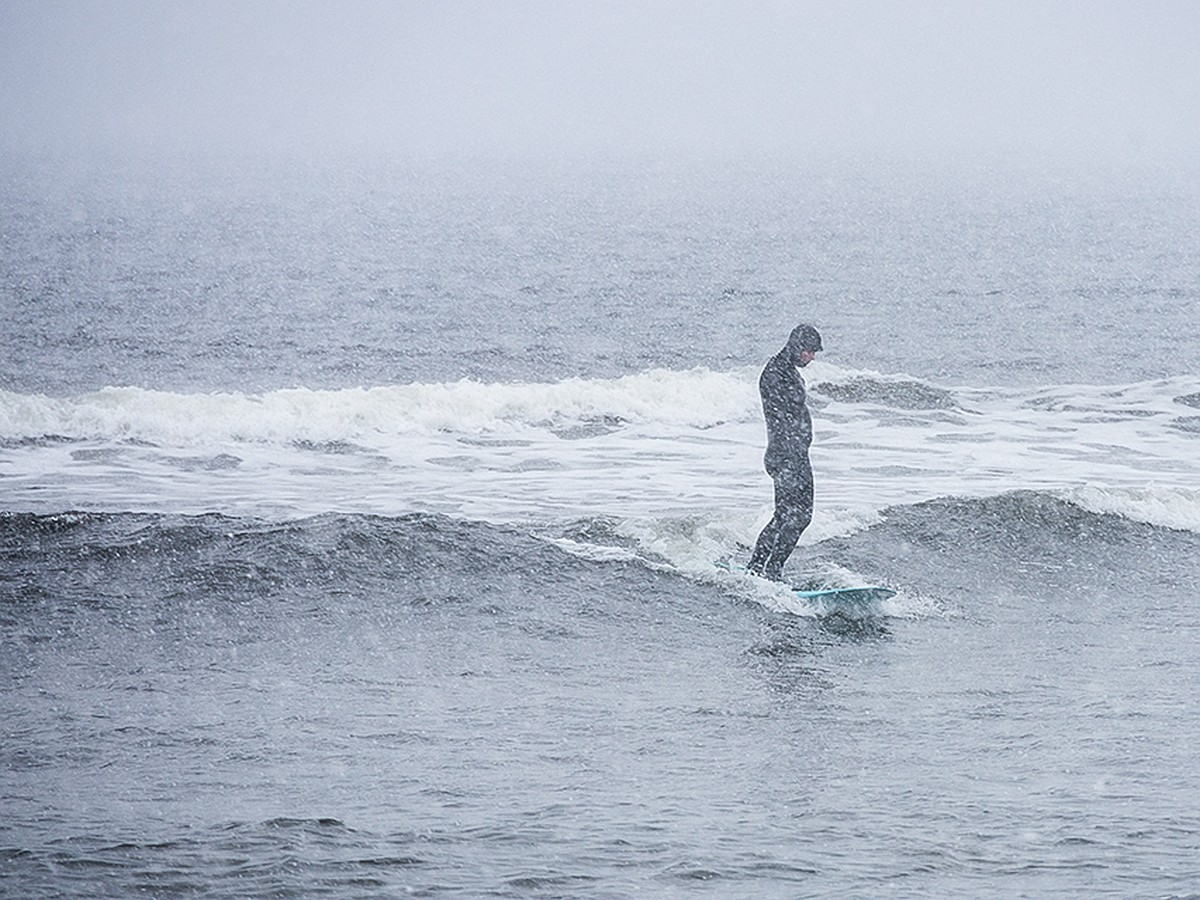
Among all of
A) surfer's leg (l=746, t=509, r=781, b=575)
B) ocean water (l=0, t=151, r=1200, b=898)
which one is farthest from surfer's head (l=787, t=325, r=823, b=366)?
ocean water (l=0, t=151, r=1200, b=898)

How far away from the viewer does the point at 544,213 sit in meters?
90.2

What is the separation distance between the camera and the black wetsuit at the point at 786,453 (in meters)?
11.2

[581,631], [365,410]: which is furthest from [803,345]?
[365,410]

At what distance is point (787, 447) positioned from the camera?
36.6 feet

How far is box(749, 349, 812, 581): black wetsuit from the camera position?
1116 cm

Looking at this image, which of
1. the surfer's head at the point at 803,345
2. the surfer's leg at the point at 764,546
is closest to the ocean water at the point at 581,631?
the surfer's leg at the point at 764,546

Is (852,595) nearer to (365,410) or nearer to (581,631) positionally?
(581,631)

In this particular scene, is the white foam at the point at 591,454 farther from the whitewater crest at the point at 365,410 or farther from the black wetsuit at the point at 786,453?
the black wetsuit at the point at 786,453

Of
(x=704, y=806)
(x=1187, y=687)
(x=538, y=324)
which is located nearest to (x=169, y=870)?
(x=704, y=806)

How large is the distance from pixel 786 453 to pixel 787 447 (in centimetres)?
5

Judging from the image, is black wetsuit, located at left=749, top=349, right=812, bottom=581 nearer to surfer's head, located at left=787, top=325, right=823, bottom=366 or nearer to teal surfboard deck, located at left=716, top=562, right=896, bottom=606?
surfer's head, located at left=787, top=325, right=823, bottom=366

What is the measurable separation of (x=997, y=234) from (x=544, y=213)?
30.1m

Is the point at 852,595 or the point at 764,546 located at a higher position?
the point at 764,546

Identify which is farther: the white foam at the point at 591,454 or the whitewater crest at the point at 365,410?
the whitewater crest at the point at 365,410
